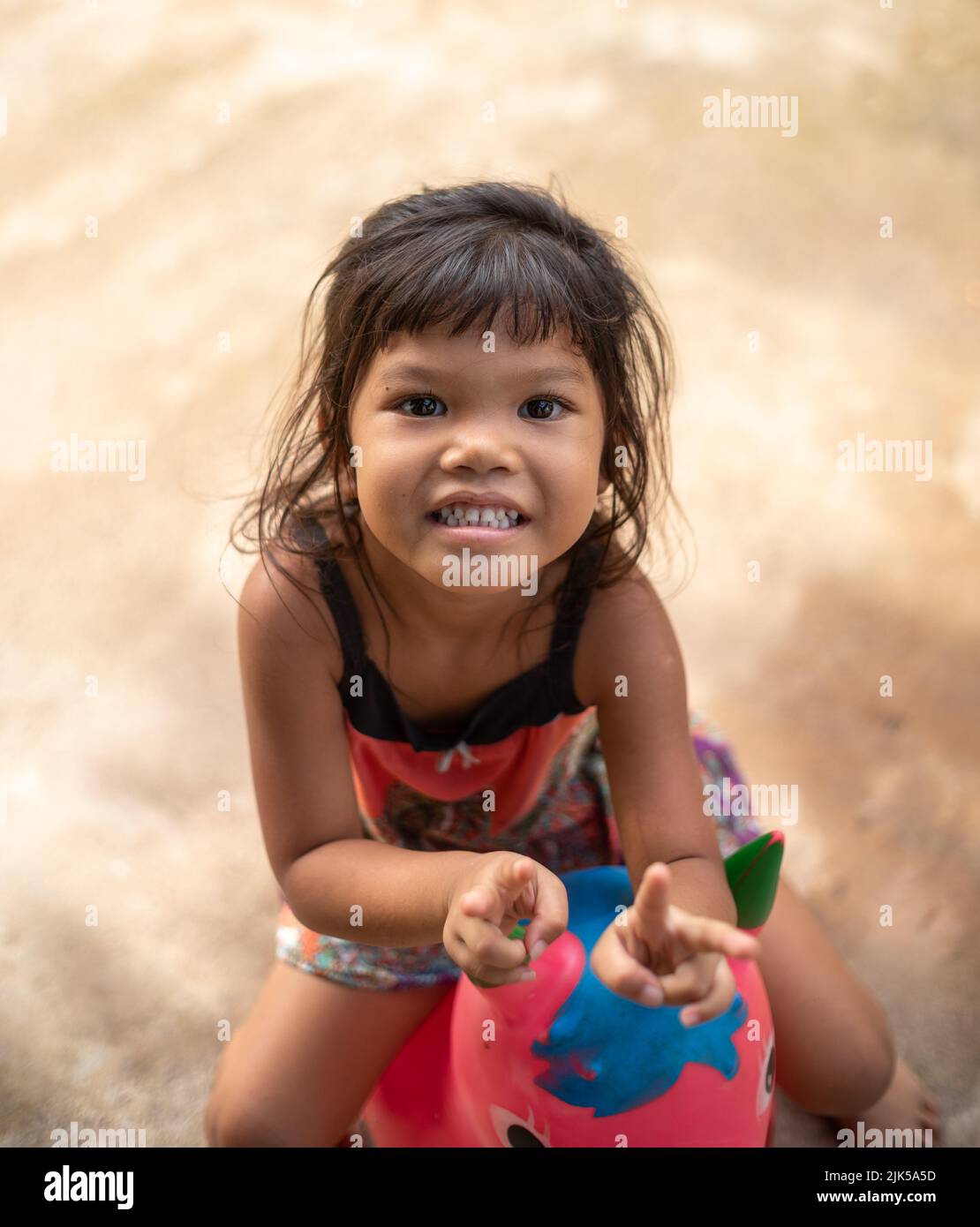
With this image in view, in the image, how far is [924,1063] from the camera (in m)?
1.32

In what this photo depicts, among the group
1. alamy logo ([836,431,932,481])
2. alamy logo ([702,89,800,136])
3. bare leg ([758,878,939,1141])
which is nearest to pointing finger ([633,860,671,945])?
bare leg ([758,878,939,1141])

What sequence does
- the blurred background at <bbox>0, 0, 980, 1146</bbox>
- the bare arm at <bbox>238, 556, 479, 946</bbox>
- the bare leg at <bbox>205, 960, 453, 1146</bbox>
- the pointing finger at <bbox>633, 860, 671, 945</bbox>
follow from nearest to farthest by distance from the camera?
the pointing finger at <bbox>633, 860, 671, 945</bbox> → the bare arm at <bbox>238, 556, 479, 946</bbox> → the bare leg at <bbox>205, 960, 453, 1146</bbox> → the blurred background at <bbox>0, 0, 980, 1146</bbox>

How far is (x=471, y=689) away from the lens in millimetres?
1102

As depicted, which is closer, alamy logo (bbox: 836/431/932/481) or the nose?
the nose

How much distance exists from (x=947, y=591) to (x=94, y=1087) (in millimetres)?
1219

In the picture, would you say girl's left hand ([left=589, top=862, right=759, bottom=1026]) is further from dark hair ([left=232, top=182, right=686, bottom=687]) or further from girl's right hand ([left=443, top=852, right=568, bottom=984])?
dark hair ([left=232, top=182, right=686, bottom=687])

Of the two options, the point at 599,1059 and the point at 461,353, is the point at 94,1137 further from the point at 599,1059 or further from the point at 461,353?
the point at 461,353

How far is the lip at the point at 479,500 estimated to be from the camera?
88cm

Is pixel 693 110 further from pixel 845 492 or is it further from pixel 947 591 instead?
pixel 947 591

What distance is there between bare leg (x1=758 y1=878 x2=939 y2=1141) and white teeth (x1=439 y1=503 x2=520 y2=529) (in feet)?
1.74

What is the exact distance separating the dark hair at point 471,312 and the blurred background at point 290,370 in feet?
1.12

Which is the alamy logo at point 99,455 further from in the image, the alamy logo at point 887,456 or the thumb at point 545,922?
the thumb at point 545,922

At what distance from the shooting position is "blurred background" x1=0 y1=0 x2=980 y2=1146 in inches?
56.0

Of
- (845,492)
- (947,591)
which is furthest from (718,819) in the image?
(845,492)
